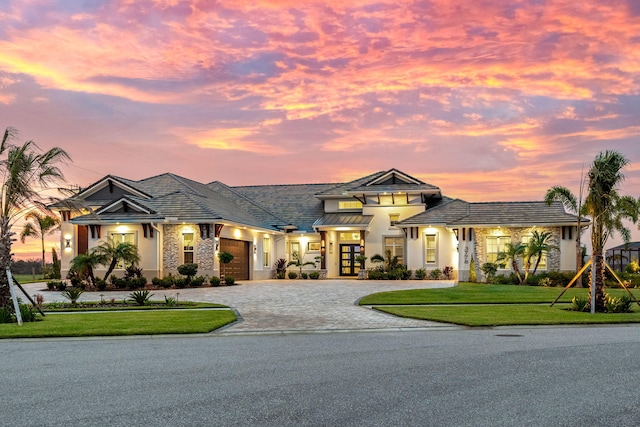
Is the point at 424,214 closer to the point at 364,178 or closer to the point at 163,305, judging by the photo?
the point at 364,178

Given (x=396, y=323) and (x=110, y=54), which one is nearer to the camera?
(x=396, y=323)

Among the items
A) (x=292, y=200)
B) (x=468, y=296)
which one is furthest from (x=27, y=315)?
(x=292, y=200)

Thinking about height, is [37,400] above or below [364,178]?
below

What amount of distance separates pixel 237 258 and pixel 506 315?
23.2 metres

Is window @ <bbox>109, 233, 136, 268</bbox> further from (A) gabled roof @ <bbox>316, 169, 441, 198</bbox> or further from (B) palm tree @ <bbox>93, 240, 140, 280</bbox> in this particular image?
(A) gabled roof @ <bbox>316, 169, 441, 198</bbox>

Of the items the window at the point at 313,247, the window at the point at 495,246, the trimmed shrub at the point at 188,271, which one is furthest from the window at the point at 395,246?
the trimmed shrub at the point at 188,271

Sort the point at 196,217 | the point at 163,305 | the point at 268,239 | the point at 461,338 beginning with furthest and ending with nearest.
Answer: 1. the point at 268,239
2. the point at 196,217
3. the point at 163,305
4. the point at 461,338

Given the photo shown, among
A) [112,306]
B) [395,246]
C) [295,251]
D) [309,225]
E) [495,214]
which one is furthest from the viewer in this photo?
[309,225]

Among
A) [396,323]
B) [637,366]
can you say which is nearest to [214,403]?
[637,366]

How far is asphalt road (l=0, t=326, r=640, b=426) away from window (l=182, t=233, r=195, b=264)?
70.5ft

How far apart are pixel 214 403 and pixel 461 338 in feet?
24.2

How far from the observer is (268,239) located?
143 feet

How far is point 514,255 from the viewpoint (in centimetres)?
3431

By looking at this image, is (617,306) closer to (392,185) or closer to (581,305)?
(581,305)
